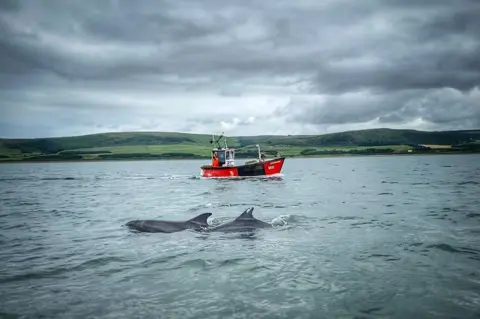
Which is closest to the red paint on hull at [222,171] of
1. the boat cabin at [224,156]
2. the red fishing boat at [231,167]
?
the red fishing boat at [231,167]

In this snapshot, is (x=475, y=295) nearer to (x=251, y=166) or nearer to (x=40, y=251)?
(x=40, y=251)

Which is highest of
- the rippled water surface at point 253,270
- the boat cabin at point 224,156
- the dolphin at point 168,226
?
the boat cabin at point 224,156

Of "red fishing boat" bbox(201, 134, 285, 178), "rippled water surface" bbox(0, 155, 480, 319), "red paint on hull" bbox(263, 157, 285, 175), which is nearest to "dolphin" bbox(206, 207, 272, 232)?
"rippled water surface" bbox(0, 155, 480, 319)

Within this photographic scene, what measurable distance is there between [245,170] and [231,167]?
3.13m

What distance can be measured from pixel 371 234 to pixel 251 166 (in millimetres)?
53387

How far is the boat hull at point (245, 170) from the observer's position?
71.3m

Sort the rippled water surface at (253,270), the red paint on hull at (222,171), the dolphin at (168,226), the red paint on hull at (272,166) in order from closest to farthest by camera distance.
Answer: the rippled water surface at (253,270) → the dolphin at (168,226) → the red paint on hull at (222,171) → the red paint on hull at (272,166)

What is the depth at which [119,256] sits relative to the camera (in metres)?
15.3

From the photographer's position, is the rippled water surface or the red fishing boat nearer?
the rippled water surface

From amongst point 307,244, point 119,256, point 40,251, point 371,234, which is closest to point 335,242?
point 307,244

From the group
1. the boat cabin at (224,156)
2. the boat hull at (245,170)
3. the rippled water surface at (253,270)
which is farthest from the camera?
the boat cabin at (224,156)

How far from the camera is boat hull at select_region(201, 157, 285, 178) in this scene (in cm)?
7131

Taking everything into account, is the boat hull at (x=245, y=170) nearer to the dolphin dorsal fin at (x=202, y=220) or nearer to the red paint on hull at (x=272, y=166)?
the red paint on hull at (x=272, y=166)

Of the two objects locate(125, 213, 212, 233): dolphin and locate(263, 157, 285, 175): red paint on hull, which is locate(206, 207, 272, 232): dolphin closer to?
locate(125, 213, 212, 233): dolphin
